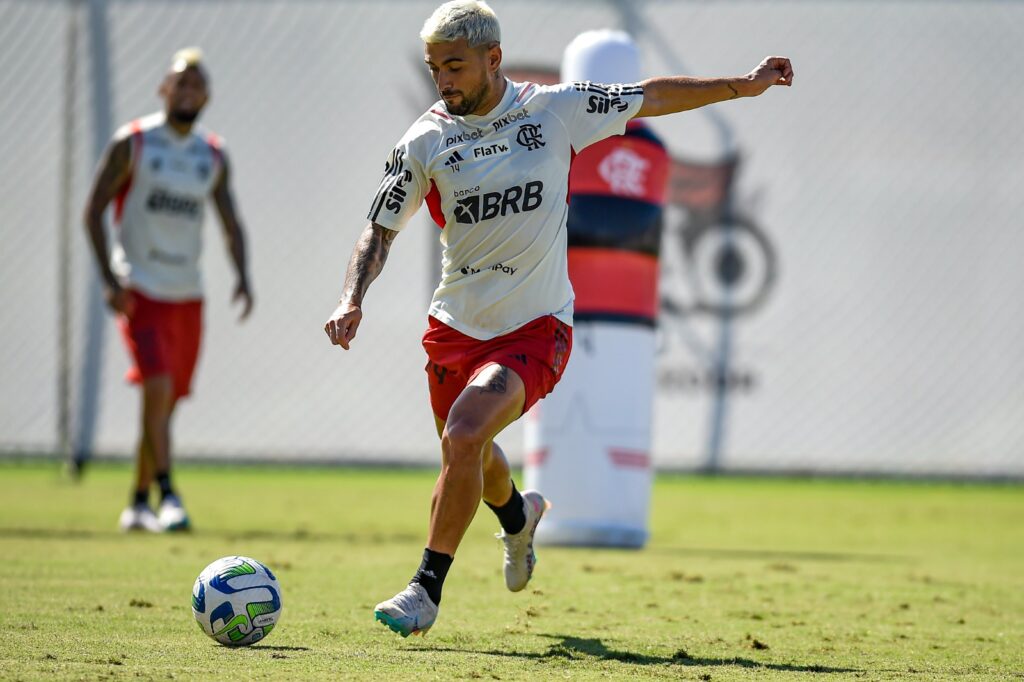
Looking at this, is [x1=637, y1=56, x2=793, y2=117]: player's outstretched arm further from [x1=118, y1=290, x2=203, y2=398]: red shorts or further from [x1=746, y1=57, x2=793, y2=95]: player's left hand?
[x1=118, y1=290, x2=203, y2=398]: red shorts

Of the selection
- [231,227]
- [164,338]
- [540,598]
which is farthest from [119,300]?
[540,598]

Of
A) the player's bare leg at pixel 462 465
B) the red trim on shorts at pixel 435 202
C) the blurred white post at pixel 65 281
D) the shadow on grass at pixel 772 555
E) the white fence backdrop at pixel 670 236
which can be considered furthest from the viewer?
the white fence backdrop at pixel 670 236

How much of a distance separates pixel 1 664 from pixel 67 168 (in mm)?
10687

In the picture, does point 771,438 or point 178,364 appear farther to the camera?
point 771,438

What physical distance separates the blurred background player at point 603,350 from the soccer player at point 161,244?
2.21m

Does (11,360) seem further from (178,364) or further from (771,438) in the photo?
(771,438)

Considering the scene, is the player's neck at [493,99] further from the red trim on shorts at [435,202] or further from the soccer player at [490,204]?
the red trim on shorts at [435,202]

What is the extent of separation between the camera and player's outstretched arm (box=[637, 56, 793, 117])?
4.75 metres

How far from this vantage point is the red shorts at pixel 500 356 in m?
4.61

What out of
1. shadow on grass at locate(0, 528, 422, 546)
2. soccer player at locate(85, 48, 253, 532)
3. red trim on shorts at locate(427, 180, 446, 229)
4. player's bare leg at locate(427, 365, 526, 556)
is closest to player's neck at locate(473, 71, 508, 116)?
red trim on shorts at locate(427, 180, 446, 229)

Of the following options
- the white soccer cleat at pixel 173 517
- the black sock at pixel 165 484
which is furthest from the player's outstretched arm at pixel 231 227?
the white soccer cleat at pixel 173 517

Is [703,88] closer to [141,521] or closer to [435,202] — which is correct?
[435,202]

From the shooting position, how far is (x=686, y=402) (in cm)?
1361

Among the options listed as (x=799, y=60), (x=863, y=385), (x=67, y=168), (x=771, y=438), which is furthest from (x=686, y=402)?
(x=67, y=168)
